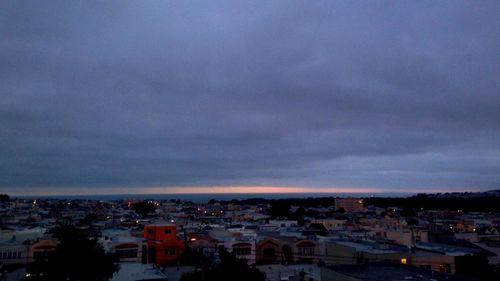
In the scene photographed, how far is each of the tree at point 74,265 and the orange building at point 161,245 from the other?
1361 cm

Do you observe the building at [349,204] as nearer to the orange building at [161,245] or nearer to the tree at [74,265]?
the orange building at [161,245]

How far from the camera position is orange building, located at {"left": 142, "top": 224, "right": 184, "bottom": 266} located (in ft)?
117

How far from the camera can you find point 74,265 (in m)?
21.0

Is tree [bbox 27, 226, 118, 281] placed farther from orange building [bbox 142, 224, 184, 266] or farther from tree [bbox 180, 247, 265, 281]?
orange building [bbox 142, 224, 184, 266]

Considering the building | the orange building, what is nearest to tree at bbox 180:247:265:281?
the orange building

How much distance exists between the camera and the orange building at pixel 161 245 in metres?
35.8

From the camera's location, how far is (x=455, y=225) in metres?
59.3

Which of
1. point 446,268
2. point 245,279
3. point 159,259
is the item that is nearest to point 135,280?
point 245,279

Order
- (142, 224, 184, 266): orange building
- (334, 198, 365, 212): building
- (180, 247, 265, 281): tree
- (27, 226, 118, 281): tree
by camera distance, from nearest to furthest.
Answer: (180, 247, 265, 281): tree → (27, 226, 118, 281): tree → (142, 224, 184, 266): orange building → (334, 198, 365, 212): building

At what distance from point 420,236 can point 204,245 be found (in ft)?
69.4

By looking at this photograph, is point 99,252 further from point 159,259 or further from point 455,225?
point 455,225

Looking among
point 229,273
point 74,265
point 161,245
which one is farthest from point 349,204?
point 74,265

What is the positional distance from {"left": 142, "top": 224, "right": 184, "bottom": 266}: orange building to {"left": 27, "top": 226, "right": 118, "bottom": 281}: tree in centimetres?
1361

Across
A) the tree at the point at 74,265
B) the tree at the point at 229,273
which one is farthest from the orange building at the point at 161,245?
the tree at the point at 229,273
